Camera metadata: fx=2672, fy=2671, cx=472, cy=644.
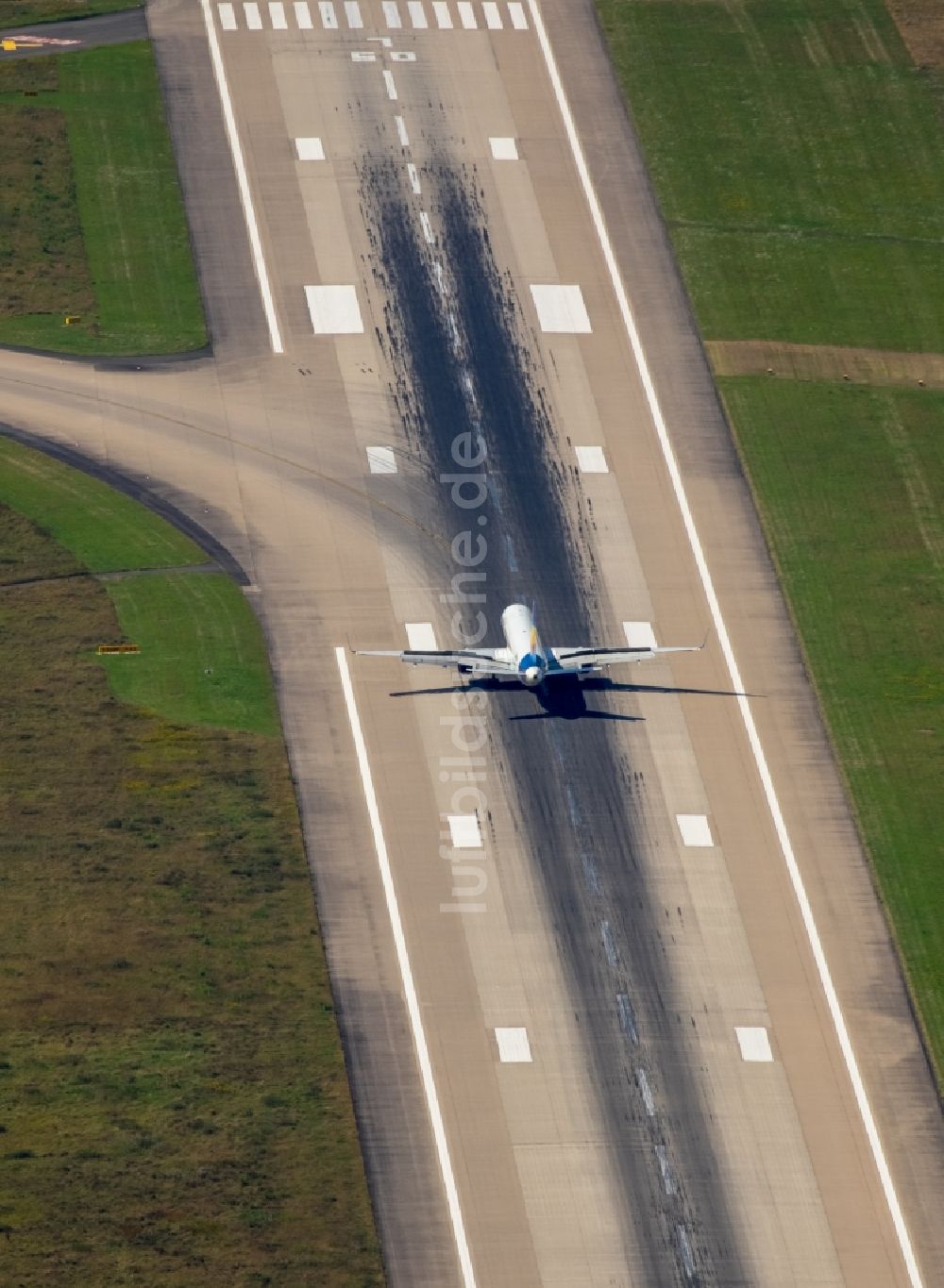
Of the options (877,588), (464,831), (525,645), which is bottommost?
(464,831)

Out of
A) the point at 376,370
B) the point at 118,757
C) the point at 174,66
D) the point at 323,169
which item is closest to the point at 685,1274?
the point at 118,757

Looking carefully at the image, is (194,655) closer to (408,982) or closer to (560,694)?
(560,694)

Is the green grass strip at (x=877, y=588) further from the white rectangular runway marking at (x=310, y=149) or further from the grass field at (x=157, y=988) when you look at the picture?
the white rectangular runway marking at (x=310, y=149)

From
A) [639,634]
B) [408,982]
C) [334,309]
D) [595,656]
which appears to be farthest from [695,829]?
[334,309]

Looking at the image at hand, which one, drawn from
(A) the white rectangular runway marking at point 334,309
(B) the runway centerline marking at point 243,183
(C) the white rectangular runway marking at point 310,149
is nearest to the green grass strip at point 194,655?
(B) the runway centerline marking at point 243,183

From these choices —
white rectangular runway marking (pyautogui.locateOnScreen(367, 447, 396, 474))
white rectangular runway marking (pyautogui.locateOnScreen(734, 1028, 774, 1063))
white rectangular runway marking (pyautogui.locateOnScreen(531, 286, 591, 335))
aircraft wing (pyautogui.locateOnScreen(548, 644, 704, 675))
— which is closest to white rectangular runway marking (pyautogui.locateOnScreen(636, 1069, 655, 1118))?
white rectangular runway marking (pyautogui.locateOnScreen(734, 1028, 774, 1063))

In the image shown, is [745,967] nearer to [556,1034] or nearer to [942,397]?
[556,1034]
